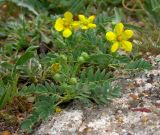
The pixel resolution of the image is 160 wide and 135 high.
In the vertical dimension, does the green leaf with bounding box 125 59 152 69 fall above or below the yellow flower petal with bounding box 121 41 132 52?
below

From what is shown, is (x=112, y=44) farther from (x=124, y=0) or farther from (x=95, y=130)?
(x=124, y=0)

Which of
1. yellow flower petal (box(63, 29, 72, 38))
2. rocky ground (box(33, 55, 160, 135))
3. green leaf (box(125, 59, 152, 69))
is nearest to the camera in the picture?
rocky ground (box(33, 55, 160, 135))

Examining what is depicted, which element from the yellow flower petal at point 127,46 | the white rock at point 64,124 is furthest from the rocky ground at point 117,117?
the yellow flower petal at point 127,46

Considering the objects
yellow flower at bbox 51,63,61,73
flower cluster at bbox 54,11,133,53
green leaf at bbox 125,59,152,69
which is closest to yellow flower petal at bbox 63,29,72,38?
flower cluster at bbox 54,11,133,53

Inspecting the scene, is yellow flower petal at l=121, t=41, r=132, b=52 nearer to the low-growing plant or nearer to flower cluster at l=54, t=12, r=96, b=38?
the low-growing plant

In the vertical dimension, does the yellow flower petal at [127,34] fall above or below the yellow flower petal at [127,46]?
above

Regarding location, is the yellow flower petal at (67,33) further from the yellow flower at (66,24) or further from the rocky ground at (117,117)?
the rocky ground at (117,117)

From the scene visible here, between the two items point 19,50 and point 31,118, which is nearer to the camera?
point 31,118

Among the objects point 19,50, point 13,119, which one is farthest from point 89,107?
point 19,50
